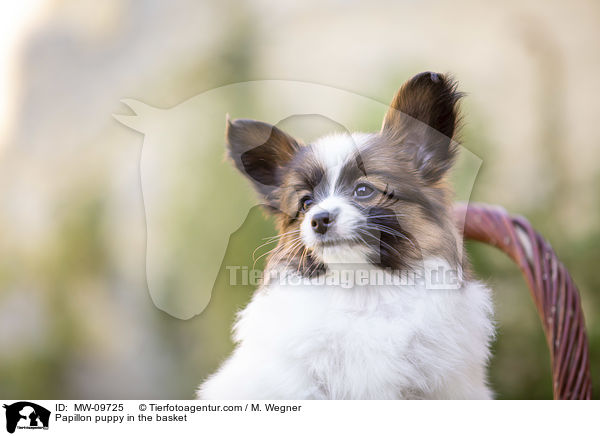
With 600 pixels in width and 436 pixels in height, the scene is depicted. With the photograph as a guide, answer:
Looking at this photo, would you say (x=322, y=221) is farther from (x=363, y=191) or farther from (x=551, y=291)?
(x=551, y=291)

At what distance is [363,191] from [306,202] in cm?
9

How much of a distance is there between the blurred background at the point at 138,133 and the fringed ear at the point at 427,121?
0.16 metres

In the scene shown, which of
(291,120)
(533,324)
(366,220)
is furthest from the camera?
(533,324)

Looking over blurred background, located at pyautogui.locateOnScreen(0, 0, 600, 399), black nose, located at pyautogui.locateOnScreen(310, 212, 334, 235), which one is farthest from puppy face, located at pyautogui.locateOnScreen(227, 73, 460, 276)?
blurred background, located at pyautogui.locateOnScreen(0, 0, 600, 399)

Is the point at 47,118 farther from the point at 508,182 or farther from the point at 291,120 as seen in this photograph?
the point at 508,182

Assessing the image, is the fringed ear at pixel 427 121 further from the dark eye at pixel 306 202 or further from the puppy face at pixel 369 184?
the dark eye at pixel 306 202

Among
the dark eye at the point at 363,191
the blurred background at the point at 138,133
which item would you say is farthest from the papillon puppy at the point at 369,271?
the blurred background at the point at 138,133

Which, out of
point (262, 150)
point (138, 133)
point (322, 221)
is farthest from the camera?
point (138, 133)

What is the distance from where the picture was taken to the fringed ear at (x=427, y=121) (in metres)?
0.78

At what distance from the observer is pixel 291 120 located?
91 cm

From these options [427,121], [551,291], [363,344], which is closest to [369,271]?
[363,344]

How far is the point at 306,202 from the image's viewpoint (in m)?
0.82

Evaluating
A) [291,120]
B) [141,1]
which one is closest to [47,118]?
[141,1]
